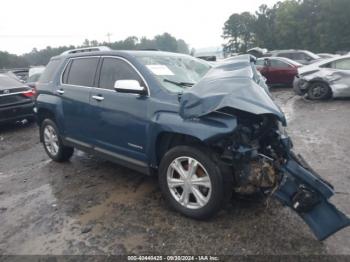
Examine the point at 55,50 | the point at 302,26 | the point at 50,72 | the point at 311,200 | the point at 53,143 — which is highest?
the point at 302,26

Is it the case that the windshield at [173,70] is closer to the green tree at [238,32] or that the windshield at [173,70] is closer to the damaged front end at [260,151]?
the damaged front end at [260,151]

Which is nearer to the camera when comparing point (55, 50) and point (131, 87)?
point (131, 87)

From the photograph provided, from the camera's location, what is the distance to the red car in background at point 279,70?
44.2 feet

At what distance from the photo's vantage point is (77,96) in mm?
4613

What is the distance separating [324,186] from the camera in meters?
2.89

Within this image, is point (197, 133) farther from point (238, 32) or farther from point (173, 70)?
point (238, 32)

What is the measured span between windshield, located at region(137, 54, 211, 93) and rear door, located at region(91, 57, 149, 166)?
228mm

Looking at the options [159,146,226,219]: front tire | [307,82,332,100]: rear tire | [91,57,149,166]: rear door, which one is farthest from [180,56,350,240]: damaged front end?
[307,82,332,100]: rear tire

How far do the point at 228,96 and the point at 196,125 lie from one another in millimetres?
421

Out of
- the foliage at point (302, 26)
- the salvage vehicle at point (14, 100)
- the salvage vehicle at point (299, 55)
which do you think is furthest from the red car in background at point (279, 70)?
the foliage at point (302, 26)

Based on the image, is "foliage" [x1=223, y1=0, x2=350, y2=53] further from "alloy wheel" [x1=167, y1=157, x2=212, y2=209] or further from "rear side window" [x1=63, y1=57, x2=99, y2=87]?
"alloy wheel" [x1=167, y1=157, x2=212, y2=209]

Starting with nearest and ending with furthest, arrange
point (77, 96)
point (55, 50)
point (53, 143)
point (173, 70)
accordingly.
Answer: point (173, 70) < point (77, 96) < point (53, 143) < point (55, 50)

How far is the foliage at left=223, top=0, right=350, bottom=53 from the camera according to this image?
126 feet

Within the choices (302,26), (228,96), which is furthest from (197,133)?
(302,26)
